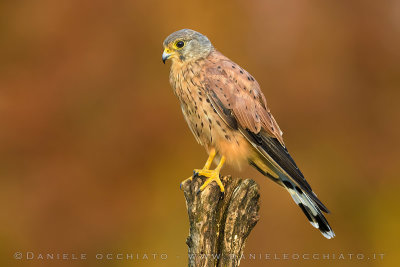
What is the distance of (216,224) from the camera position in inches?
93.0

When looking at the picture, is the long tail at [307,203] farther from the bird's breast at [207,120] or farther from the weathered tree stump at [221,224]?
the weathered tree stump at [221,224]

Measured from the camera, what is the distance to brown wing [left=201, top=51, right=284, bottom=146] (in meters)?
2.68

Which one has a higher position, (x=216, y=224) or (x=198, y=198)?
(x=198, y=198)

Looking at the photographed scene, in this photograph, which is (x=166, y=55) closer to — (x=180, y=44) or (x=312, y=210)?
(x=180, y=44)

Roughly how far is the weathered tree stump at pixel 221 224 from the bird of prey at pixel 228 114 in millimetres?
198

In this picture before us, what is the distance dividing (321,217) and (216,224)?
73cm

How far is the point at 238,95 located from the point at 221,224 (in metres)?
0.81

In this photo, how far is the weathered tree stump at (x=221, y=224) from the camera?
90.4 inches

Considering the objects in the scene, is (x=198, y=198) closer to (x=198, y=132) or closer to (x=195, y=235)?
(x=195, y=235)

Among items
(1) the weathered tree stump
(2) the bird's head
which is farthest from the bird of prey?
(1) the weathered tree stump

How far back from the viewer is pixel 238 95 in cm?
272

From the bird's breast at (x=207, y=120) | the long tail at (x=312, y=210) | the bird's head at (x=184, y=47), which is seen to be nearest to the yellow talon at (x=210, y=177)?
the bird's breast at (x=207, y=120)

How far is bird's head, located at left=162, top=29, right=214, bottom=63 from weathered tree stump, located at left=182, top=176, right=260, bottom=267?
89 cm

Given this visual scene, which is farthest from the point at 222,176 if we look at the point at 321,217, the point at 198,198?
the point at 321,217
